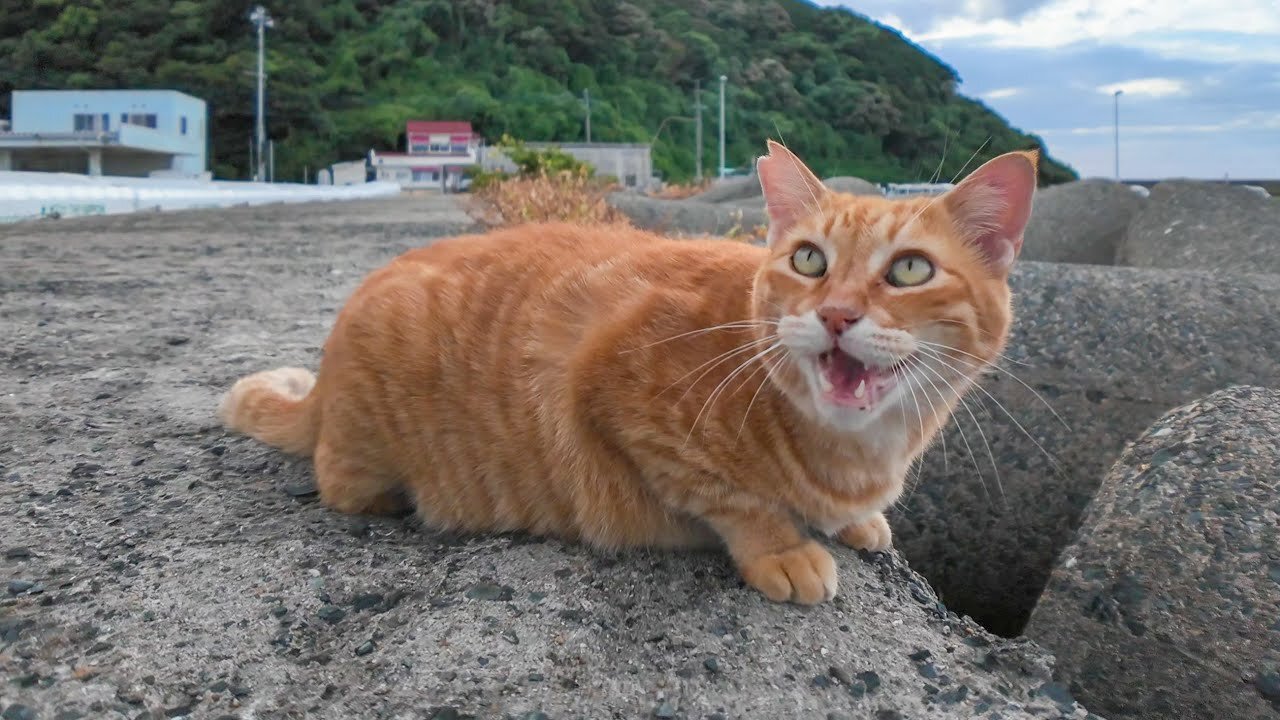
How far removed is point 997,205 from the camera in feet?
5.33

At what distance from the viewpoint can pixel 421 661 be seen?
4.84 ft

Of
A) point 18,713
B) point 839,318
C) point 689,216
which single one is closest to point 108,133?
point 689,216

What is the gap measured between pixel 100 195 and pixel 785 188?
11493 mm

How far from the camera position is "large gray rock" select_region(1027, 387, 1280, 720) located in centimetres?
150

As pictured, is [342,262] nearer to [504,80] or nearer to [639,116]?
[639,116]

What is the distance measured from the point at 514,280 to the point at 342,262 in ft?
15.9

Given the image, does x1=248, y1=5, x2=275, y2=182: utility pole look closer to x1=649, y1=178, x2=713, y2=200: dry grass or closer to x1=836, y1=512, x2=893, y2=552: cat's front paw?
x1=649, y1=178, x2=713, y2=200: dry grass

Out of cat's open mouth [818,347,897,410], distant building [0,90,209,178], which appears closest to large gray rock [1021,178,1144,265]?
cat's open mouth [818,347,897,410]

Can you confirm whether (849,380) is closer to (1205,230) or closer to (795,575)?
(795,575)

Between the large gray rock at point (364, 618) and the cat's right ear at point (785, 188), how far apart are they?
70 cm

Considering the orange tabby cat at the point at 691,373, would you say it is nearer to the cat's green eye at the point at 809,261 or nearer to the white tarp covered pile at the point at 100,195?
the cat's green eye at the point at 809,261

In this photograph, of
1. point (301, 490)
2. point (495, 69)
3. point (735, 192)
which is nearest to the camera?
point (301, 490)

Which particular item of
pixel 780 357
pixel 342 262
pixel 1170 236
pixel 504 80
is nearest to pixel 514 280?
pixel 780 357

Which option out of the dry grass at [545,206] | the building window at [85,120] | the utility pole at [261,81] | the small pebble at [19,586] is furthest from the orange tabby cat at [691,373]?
the utility pole at [261,81]
